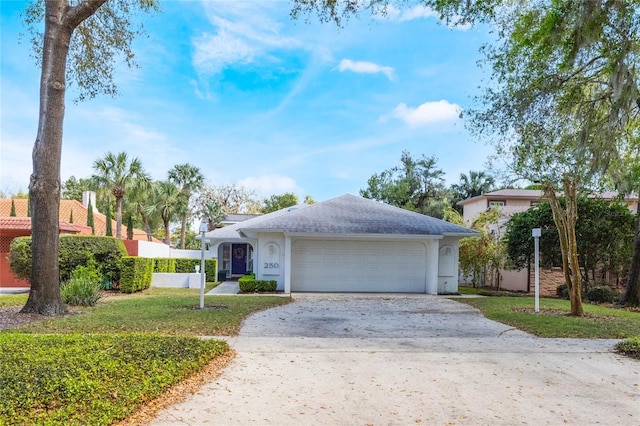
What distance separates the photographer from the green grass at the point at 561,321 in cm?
803

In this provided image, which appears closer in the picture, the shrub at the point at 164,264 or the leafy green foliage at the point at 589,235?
the leafy green foliage at the point at 589,235

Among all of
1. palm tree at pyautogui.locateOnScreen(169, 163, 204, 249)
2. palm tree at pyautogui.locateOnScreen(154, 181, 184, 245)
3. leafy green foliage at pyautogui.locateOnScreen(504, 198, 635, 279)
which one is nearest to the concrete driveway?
leafy green foliage at pyautogui.locateOnScreen(504, 198, 635, 279)

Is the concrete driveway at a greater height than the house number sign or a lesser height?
lesser

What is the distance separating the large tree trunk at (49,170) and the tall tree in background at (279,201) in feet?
111

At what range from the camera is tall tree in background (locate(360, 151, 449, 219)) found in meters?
33.3

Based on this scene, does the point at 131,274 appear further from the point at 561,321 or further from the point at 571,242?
the point at 571,242

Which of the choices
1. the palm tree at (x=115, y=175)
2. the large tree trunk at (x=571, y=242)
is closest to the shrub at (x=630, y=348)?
the large tree trunk at (x=571, y=242)

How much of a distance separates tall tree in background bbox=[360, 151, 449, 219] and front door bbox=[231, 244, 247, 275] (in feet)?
42.2

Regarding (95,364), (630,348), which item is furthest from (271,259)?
(630,348)

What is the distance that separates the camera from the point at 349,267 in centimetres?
1670

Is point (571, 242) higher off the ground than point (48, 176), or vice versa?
point (48, 176)

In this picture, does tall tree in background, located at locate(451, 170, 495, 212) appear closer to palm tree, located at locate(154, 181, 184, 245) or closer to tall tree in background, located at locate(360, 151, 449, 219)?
tall tree in background, located at locate(360, 151, 449, 219)

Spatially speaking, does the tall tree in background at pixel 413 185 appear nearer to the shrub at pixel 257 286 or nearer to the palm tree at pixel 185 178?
the palm tree at pixel 185 178

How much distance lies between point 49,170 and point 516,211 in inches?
861
